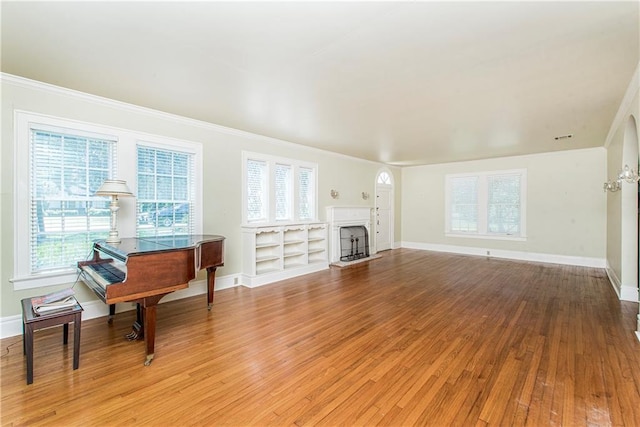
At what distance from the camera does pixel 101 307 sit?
3.49 metres

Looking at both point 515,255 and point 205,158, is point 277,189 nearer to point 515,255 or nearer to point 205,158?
point 205,158

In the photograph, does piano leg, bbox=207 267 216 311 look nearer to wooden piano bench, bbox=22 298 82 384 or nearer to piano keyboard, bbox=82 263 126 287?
piano keyboard, bbox=82 263 126 287

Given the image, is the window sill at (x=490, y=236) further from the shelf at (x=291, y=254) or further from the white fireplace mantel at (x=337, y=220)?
the shelf at (x=291, y=254)

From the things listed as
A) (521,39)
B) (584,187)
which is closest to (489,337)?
(521,39)

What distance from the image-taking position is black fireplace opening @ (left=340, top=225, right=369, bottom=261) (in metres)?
6.95

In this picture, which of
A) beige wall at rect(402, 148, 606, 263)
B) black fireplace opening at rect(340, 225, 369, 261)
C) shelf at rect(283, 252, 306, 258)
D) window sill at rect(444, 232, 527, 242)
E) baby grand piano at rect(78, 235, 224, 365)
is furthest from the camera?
window sill at rect(444, 232, 527, 242)

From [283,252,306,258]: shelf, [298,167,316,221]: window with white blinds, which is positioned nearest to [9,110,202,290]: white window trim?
[283,252,306,258]: shelf

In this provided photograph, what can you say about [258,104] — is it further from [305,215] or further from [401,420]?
[401,420]

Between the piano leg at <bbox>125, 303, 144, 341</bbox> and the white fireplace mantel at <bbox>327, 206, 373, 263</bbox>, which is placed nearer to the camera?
the piano leg at <bbox>125, 303, 144, 341</bbox>

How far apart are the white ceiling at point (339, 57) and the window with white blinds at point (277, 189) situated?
1.19 meters

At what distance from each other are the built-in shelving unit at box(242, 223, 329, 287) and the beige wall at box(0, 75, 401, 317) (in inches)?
10.2

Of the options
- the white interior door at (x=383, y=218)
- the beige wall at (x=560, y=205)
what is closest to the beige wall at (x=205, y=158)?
the white interior door at (x=383, y=218)

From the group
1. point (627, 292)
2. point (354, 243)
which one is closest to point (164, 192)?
point (354, 243)

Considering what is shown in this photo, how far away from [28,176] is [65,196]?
36 cm
